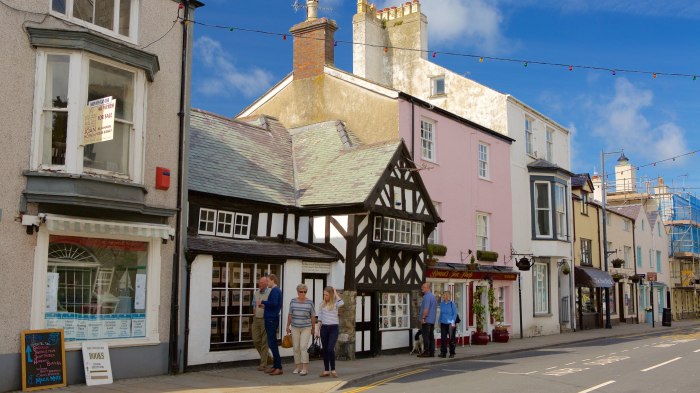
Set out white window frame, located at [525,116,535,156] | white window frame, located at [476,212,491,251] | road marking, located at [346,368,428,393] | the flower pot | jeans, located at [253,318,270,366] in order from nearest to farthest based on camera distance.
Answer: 1. road marking, located at [346,368,428,393]
2. jeans, located at [253,318,270,366]
3. the flower pot
4. white window frame, located at [476,212,491,251]
5. white window frame, located at [525,116,535,156]

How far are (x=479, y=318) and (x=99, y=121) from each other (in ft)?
52.0

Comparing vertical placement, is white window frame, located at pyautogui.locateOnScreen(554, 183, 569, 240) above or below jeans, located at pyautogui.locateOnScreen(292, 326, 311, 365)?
above

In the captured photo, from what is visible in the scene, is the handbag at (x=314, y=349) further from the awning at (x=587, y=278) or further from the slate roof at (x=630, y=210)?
the slate roof at (x=630, y=210)

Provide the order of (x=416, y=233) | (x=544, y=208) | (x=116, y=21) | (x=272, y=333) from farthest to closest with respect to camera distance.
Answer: (x=544, y=208) → (x=416, y=233) → (x=272, y=333) → (x=116, y=21)

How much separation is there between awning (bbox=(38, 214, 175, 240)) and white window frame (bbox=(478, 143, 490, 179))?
1500 centimetres

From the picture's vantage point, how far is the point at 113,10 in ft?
42.9

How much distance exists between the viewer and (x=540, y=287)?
1160 inches

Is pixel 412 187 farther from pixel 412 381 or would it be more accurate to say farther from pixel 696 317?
pixel 696 317

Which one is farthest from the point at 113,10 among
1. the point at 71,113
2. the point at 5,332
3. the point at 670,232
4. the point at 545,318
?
the point at 670,232

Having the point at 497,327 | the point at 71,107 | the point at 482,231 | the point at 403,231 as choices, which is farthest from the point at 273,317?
the point at 482,231

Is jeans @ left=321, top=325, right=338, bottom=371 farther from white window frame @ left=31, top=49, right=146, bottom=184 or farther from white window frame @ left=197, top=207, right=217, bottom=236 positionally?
white window frame @ left=31, top=49, right=146, bottom=184

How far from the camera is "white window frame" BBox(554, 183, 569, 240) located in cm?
2943

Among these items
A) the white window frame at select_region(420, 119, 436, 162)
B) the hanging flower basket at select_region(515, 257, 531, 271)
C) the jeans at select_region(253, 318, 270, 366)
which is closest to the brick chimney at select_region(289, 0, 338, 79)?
the white window frame at select_region(420, 119, 436, 162)

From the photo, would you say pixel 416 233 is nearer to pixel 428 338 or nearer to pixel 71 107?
pixel 428 338
